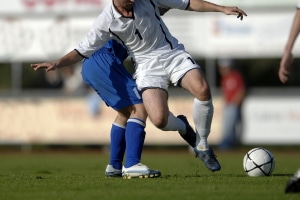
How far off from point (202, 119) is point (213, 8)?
1.38 metres

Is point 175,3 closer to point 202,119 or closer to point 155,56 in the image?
point 155,56

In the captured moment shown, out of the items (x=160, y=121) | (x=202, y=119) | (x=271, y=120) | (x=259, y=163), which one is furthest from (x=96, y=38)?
(x=271, y=120)

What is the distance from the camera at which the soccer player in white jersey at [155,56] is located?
9.73m

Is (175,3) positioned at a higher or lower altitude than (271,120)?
higher

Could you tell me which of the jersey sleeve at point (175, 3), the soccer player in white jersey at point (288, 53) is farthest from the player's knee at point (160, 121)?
the soccer player in white jersey at point (288, 53)

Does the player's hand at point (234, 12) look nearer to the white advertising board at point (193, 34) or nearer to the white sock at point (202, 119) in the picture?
the white sock at point (202, 119)

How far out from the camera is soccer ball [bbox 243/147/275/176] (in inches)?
388

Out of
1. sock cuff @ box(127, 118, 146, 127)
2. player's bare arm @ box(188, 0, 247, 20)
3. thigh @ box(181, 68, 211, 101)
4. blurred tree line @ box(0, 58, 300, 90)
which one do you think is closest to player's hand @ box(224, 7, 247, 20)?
player's bare arm @ box(188, 0, 247, 20)

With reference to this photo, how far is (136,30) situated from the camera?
978 cm

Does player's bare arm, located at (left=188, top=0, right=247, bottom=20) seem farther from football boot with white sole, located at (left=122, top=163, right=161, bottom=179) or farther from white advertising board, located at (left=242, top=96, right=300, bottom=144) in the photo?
white advertising board, located at (left=242, top=96, right=300, bottom=144)

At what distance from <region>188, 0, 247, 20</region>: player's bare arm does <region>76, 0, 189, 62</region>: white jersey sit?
0.33ft

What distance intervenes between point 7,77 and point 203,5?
1804 centimetres

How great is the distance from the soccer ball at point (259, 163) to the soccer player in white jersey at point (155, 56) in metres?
0.42

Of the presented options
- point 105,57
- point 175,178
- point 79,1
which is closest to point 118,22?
point 105,57
